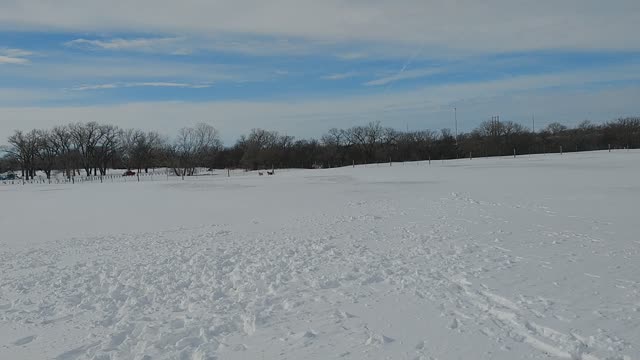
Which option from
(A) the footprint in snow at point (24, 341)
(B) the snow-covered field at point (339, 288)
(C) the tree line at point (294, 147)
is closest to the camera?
(B) the snow-covered field at point (339, 288)

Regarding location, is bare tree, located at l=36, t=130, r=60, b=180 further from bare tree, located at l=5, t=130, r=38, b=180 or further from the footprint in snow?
the footprint in snow

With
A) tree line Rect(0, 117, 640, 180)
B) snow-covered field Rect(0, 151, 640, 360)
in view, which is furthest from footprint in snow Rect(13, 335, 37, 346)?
tree line Rect(0, 117, 640, 180)

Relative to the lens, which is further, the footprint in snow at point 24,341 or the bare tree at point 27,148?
the bare tree at point 27,148

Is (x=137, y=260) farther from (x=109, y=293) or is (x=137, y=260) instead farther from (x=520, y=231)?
(x=520, y=231)

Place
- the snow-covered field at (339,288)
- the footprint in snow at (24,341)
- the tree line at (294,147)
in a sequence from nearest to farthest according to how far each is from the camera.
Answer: the snow-covered field at (339,288) → the footprint in snow at (24,341) → the tree line at (294,147)

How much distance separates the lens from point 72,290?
8.18 m

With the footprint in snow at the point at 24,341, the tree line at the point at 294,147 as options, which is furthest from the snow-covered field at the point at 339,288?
the tree line at the point at 294,147

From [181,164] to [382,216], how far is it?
70756 millimetres

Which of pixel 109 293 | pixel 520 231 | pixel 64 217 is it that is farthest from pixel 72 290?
pixel 64 217

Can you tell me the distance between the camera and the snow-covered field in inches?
212

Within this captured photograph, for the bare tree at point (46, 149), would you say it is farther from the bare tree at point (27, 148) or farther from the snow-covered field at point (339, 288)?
the snow-covered field at point (339, 288)

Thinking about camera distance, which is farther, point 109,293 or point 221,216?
point 221,216

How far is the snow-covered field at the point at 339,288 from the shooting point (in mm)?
5387

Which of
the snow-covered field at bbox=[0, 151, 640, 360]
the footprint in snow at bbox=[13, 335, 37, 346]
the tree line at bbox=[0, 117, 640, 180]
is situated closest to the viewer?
the snow-covered field at bbox=[0, 151, 640, 360]
